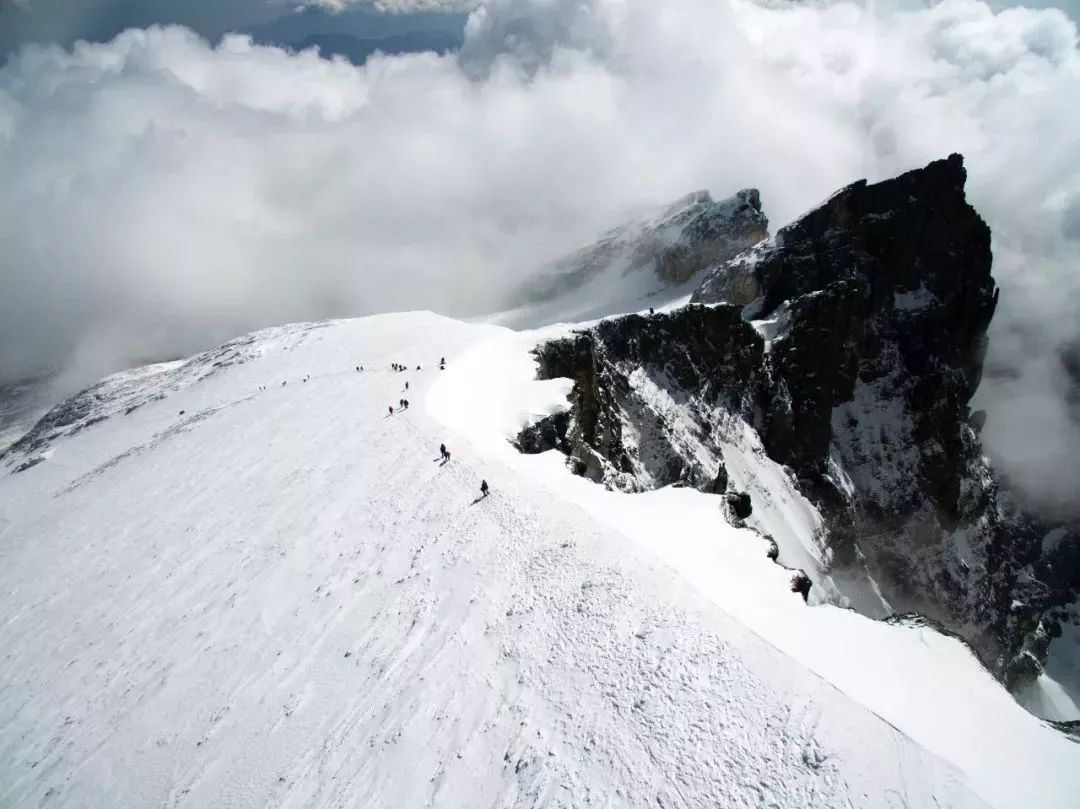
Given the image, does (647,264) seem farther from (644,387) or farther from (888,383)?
(644,387)

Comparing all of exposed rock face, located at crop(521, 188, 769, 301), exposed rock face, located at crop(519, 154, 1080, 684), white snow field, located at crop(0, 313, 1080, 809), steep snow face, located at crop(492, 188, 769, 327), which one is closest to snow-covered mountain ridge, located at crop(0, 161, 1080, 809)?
white snow field, located at crop(0, 313, 1080, 809)

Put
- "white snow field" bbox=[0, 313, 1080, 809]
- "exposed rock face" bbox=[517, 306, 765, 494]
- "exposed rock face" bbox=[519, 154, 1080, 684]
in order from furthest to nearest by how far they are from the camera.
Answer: "exposed rock face" bbox=[519, 154, 1080, 684] < "exposed rock face" bbox=[517, 306, 765, 494] < "white snow field" bbox=[0, 313, 1080, 809]

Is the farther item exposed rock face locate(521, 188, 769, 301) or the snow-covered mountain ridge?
exposed rock face locate(521, 188, 769, 301)

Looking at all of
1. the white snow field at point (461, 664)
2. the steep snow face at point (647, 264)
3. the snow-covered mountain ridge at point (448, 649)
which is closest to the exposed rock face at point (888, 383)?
the steep snow face at point (647, 264)

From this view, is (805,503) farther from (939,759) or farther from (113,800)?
(113,800)

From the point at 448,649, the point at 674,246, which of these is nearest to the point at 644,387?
the point at 448,649

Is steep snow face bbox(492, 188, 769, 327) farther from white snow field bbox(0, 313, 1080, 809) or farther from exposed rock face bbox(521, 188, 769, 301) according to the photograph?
white snow field bbox(0, 313, 1080, 809)

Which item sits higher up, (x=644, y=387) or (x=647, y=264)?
(x=647, y=264)
